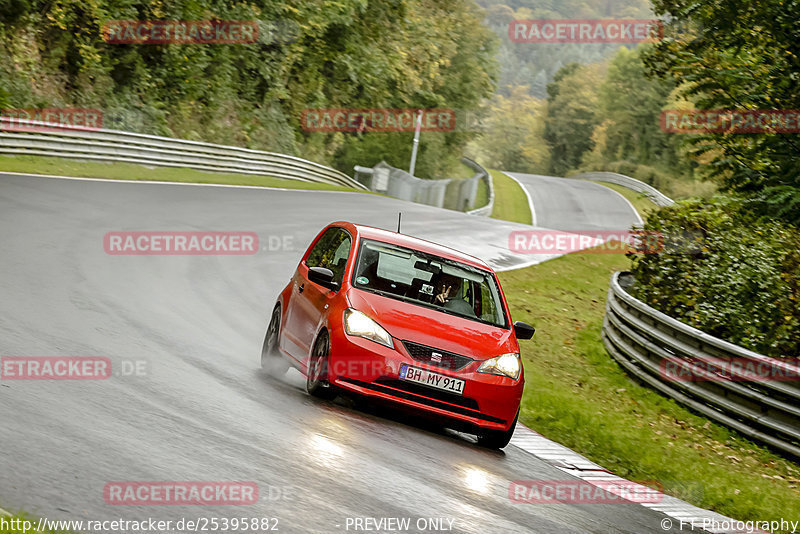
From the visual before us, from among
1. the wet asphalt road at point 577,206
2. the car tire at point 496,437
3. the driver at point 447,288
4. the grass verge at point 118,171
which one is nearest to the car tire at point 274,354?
the driver at point 447,288

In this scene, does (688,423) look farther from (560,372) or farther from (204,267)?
(204,267)

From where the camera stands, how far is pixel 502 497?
22.1 feet

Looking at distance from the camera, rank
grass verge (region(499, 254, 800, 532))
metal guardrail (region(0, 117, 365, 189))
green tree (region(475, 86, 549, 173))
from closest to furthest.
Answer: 1. grass verge (region(499, 254, 800, 532))
2. metal guardrail (region(0, 117, 365, 189))
3. green tree (region(475, 86, 549, 173))

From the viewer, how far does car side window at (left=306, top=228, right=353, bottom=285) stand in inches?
370

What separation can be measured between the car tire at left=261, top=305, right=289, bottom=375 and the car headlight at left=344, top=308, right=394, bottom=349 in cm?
173

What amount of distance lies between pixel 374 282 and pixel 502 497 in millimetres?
2930

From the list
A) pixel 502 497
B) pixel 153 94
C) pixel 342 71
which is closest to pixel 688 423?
pixel 502 497

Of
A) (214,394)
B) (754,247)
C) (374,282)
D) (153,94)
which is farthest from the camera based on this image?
(153,94)

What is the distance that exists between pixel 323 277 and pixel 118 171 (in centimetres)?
2008

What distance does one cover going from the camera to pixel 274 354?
10000 millimetres

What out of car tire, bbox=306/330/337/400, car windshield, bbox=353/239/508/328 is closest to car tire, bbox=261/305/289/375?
car tire, bbox=306/330/337/400

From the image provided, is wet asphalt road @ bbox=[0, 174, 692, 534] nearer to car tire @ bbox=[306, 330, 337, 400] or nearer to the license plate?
car tire @ bbox=[306, 330, 337, 400]

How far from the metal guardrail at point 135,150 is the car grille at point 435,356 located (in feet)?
60.2

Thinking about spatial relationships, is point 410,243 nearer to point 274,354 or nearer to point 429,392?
point 274,354
